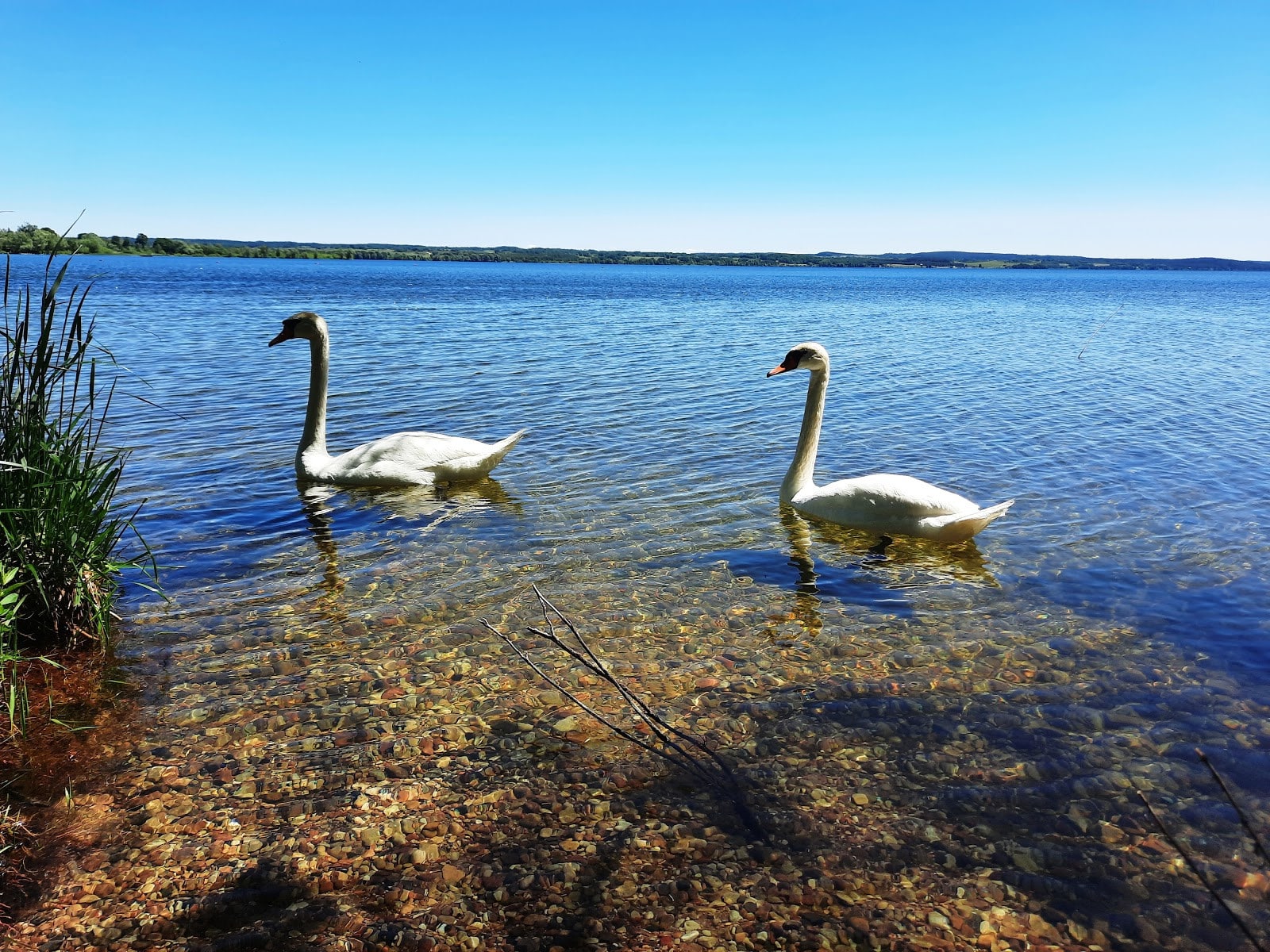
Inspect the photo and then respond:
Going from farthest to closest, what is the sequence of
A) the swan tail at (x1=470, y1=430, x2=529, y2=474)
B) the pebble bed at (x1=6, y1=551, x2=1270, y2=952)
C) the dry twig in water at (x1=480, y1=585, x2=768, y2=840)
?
the swan tail at (x1=470, y1=430, x2=529, y2=474)
the dry twig in water at (x1=480, y1=585, x2=768, y2=840)
the pebble bed at (x1=6, y1=551, x2=1270, y2=952)

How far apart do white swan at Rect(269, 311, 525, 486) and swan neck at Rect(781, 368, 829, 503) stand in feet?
11.4

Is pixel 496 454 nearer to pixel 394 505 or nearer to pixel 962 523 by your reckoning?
pixel 394 505

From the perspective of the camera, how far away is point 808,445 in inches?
367

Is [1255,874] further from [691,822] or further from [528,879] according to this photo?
[528,879]

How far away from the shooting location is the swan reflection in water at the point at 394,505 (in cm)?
872

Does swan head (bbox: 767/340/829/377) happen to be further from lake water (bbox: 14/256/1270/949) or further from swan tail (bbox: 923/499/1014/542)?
swan tail (bbox: 923/499/1014/542)

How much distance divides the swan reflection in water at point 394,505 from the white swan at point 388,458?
13 cm

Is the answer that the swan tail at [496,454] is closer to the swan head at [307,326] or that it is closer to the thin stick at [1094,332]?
the swan head at [307,326]

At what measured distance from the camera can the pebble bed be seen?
11.5 feet

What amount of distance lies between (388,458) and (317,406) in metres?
1.31

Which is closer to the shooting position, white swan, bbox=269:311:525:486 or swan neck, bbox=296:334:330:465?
white swan, bbox=269:311:525:486

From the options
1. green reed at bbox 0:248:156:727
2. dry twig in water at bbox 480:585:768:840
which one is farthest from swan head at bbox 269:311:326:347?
dry twig in water at bbox 480:585:768:840

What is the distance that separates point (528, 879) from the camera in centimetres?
372

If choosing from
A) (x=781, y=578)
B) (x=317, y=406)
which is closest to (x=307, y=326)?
(x=317, y=406)
